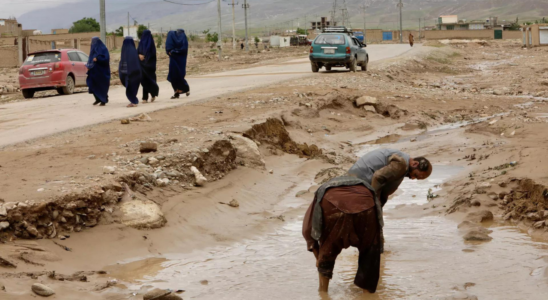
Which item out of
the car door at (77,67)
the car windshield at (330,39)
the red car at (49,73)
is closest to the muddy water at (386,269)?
the red car at (49,73)

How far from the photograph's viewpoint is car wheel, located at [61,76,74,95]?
20.2 metres

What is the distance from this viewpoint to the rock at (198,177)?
8477 mm

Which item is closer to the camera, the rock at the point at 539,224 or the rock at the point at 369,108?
the rock at the point at 539,224

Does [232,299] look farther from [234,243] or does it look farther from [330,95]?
[330,95]

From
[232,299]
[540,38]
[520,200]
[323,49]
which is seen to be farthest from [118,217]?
[540,38]

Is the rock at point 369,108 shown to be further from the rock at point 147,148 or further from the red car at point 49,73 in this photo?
the red car at point 49,73

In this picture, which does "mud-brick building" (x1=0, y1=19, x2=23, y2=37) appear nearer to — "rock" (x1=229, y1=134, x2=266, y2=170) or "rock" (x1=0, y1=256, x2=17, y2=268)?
"rock" (x1=229, y1=134, x2=266, y2=170)

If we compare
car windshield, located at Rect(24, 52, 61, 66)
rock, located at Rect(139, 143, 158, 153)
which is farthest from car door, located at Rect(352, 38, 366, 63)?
rock, located at Rect(139, 143, 158, 153)

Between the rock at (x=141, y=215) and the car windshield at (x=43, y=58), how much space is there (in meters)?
14.1

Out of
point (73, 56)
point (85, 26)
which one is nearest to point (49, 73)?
point (73, 56)

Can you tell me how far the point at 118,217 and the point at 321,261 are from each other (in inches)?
99.9

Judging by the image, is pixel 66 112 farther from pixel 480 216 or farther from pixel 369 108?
pixel 480 216

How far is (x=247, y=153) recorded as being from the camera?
10.0m

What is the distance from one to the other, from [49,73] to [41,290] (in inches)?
620
